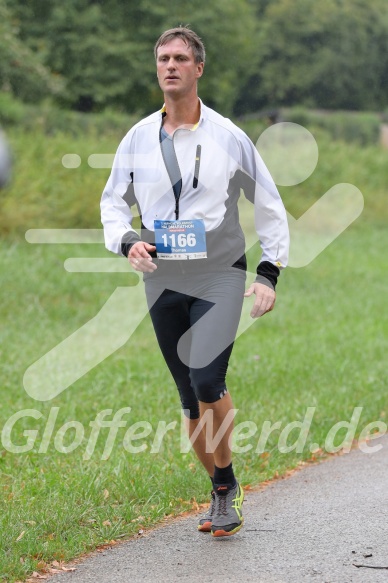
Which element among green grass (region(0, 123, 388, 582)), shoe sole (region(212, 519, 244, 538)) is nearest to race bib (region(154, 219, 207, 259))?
shoe sole (region(212, 519, 244, 538))

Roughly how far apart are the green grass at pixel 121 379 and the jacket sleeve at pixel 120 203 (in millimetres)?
1315

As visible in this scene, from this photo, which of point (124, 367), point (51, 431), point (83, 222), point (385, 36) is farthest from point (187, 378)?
point (385, 36)

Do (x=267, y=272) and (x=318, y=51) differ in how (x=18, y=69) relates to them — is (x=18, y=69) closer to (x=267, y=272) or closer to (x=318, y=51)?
(x=267, y=272)

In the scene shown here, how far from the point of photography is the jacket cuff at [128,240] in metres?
5.21

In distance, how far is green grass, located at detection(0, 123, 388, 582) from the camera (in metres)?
5.73

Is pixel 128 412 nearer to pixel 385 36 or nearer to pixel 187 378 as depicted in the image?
pixel 187 378

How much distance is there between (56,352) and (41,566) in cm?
701

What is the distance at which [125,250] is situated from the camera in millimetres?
5223

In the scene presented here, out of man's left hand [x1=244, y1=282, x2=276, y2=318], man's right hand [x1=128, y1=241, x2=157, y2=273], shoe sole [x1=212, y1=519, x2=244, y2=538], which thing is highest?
man's right hand [x1=128, y1=241, x2=157, y2=273]

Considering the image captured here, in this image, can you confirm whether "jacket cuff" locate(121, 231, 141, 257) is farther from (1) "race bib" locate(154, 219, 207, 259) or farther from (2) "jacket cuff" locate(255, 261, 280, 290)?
(2) "jacket cuff" locate(255, 261, 280, 290)

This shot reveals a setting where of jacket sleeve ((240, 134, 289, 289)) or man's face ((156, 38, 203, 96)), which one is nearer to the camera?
man's face ((156, 38, 203, 96))

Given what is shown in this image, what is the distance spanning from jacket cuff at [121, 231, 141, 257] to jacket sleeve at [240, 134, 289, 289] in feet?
1.95

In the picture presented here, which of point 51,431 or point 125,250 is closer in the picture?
point 125,250

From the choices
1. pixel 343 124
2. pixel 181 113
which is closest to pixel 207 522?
pixel 181 113
